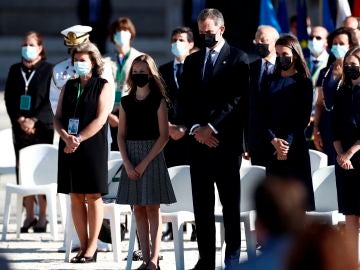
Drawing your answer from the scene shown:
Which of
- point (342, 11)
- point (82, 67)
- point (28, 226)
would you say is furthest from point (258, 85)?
point (342, 11)

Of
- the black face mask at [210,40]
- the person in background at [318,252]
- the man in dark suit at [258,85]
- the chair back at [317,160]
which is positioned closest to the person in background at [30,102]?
the man in dark suit at [258,85]

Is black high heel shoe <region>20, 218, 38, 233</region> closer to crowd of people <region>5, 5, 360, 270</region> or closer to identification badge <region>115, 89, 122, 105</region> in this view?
identification badge <region>115, 89, 122, 105</region>

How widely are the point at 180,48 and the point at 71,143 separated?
1.69 m

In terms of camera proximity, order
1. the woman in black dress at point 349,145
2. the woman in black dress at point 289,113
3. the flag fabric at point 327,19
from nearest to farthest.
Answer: the woman in black dress at point 349,145 < the woman in black dress at point 289,113 < the flag fabric at point 327,19

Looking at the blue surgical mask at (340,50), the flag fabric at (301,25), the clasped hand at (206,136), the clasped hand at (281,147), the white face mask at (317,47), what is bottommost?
the clasped hand at (281,147)

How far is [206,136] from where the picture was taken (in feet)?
34.5

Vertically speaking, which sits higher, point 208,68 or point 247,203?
point 208,68

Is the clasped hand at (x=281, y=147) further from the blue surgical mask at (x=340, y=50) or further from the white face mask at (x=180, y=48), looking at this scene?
the blue surgical mask at (x=340, y=50)

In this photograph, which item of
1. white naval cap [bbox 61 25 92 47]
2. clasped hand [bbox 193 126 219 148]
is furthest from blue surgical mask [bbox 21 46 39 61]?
clasped hand [bbox 193 126 219 148]

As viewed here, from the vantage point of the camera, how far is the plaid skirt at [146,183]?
424 inches

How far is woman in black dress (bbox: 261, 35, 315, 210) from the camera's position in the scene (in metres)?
11.0

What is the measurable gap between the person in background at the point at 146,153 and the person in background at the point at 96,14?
53.4ft

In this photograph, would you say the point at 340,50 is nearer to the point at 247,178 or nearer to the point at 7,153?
the point at 247,178

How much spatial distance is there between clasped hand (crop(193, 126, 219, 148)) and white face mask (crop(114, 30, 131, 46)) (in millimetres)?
3606
